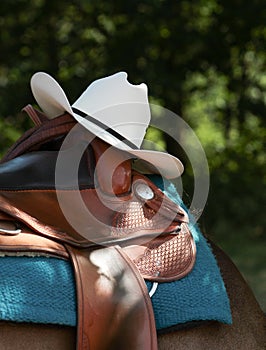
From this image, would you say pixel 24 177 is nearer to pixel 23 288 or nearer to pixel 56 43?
pixel 23 288

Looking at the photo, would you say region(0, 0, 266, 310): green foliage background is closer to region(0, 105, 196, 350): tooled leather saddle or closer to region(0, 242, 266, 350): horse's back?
region(0, 242, 266, 350): horse's back

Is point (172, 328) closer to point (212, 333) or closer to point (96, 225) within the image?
point (212, 333)

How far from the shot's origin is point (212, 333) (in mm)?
2240

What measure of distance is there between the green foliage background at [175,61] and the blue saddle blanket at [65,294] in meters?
4.64

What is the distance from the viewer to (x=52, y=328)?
6.55ft

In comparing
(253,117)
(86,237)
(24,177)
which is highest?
(24,177)

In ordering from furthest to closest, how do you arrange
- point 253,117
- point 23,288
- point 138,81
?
1. point 253,117
2. point 138,81
3. point 23,288

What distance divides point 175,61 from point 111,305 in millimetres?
5678

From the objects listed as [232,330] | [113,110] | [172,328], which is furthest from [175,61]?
[172,328]

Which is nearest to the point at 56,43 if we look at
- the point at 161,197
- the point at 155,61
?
the point at 155,61

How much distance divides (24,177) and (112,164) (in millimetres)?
286

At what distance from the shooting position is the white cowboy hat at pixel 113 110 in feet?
7.55

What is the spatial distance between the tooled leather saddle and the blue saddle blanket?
3 cm

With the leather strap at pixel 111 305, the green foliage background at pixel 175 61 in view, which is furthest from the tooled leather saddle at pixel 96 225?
the green foliage background at pixel 175 61
